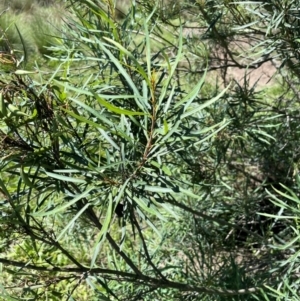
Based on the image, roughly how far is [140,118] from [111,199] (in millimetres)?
112

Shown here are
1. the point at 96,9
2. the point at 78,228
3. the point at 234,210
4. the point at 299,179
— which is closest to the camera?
the point at 96,9

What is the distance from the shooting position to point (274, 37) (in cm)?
85

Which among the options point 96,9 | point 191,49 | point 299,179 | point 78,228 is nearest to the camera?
point 96,9

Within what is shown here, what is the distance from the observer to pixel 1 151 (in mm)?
534

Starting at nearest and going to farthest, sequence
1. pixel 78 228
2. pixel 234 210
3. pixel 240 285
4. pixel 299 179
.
Answer: pixel 299 179 → pixel 240 285 → pixel 234 210 → pixel 78 228

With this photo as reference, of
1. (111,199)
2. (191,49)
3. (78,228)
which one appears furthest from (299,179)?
(78,228)

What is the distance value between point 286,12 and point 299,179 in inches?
9.9

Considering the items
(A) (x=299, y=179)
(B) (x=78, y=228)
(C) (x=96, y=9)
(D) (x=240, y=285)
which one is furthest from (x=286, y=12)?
(B) (x=78, y=228)

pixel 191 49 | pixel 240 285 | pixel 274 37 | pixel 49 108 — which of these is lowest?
pixel 240 285

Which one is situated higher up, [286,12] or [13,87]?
[286,12]

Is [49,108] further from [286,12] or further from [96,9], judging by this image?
[286,12]

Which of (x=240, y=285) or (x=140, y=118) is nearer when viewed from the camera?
(x=140, y=118)

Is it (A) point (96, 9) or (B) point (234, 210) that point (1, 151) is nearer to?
(A) point (96, 9)

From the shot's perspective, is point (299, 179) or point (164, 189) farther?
point (299, 179)
